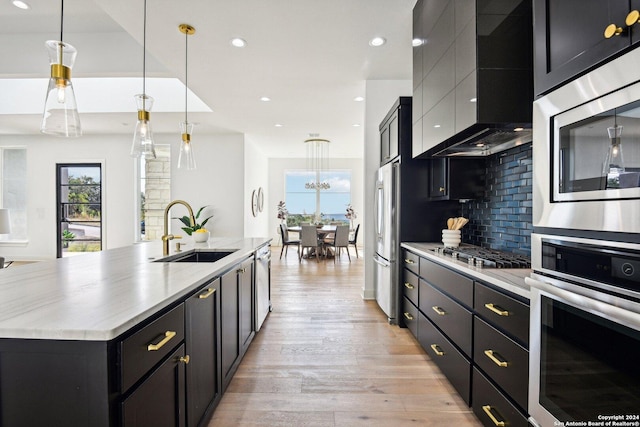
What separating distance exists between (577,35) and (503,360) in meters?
1.37

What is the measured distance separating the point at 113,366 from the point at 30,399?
26 cm

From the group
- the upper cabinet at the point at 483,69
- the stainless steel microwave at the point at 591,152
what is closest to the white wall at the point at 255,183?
the upper cabinet at the point at 483,69

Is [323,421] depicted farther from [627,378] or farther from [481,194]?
[481,194]

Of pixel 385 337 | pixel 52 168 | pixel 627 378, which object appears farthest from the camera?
pixel 52 168

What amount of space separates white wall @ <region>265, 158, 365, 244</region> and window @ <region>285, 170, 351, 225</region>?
0.56 ft

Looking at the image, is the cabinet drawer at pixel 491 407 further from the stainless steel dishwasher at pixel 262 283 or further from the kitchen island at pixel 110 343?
the stainless steel dishwasher at pixel 262 283

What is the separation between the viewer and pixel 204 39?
3055 millimetres

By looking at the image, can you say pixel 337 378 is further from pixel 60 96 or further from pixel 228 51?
pixel 228 51

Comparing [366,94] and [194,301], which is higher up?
[366,94]

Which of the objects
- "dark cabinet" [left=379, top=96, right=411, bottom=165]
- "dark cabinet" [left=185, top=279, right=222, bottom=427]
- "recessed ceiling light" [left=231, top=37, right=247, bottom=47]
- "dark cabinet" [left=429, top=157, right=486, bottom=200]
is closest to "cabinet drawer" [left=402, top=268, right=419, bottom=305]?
"dark cabinet" [left=429, top=157, right=486, bottom=200]

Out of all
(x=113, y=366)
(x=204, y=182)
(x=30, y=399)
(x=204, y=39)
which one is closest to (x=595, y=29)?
(x=113, y=366)

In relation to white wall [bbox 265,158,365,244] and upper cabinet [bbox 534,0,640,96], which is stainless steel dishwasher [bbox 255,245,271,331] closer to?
upper cabinet [bbox 534,0,640,96]

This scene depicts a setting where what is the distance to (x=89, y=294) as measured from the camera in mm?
1192

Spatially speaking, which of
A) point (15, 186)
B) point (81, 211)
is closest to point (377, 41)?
point (81, 211)
